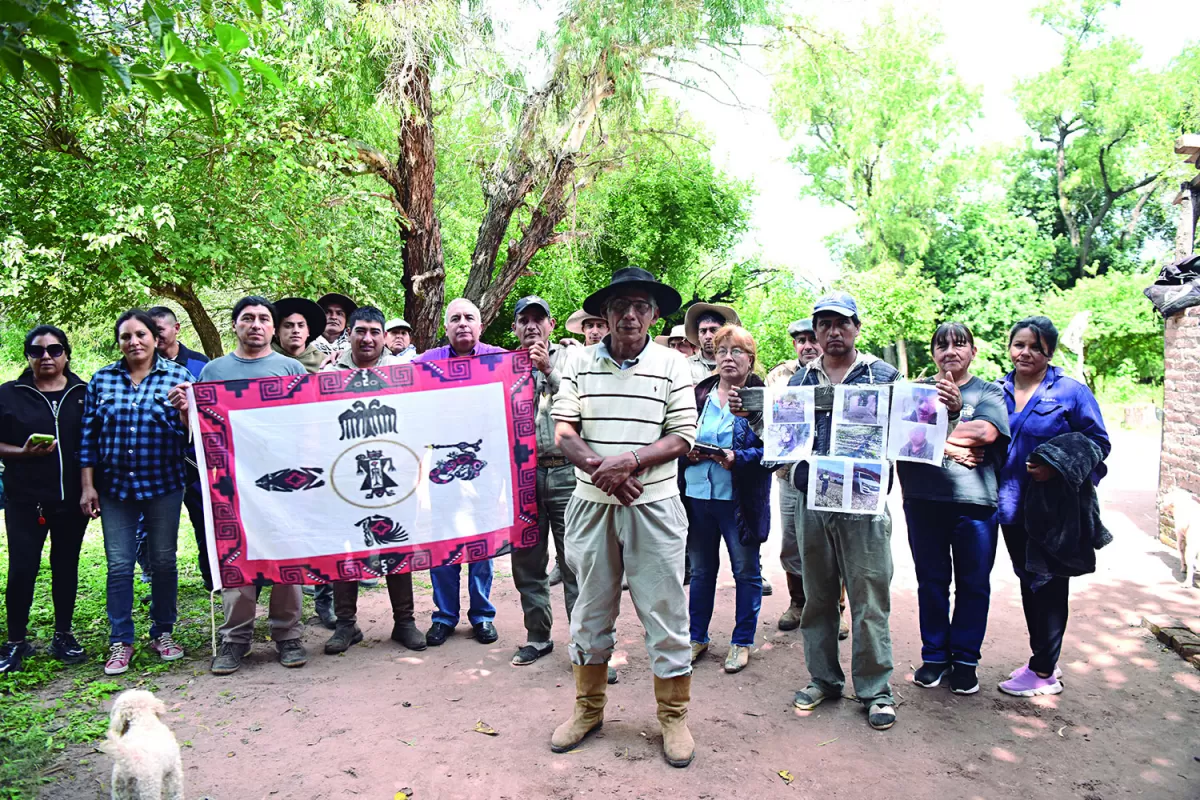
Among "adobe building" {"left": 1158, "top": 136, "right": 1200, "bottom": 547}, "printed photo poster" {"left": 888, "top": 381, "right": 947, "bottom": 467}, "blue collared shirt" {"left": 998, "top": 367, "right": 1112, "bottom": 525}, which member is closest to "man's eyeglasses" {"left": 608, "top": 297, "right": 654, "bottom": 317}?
"printed photo poster" {"left": 888, "top": 381, "right": 947, "bottom": 467}

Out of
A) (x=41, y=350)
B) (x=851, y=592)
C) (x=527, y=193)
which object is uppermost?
(x=527, y=193)

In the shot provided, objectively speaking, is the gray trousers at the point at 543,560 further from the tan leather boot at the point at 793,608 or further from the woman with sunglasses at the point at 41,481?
the woman with sunglasses at the point at 41,481

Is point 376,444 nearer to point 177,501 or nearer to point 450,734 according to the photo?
point 177,501

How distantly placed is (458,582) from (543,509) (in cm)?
89

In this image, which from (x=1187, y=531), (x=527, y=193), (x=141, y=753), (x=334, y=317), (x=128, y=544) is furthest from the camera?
(x=527, y=193)

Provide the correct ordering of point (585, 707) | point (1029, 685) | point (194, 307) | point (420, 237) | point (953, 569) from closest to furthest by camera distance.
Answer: point (585, 707) → point (1029, 685) → point (953, 569) → point (420, 237) → point (194, 307)

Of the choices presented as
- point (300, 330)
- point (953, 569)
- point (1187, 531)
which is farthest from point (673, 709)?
point (1187, 531)

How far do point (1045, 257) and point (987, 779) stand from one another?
104ft

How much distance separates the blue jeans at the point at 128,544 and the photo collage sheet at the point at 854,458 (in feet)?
12.1

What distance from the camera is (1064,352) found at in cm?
2558

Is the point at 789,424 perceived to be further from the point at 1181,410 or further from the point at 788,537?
the point at 1181,410

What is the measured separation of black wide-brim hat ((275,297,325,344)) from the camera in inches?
217

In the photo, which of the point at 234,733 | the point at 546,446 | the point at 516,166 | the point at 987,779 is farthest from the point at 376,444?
the point at 516,166

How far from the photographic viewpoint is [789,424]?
4191mm
